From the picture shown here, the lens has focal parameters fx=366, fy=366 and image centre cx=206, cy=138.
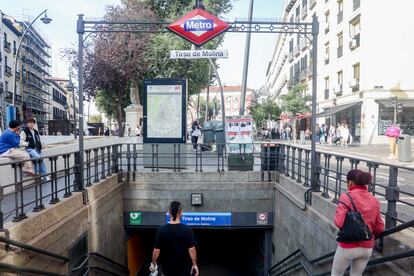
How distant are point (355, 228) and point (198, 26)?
519cm

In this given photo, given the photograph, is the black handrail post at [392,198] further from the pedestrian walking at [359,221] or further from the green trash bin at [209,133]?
the green trash bin at [209,133]

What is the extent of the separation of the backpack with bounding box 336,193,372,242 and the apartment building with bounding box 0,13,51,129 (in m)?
45.3

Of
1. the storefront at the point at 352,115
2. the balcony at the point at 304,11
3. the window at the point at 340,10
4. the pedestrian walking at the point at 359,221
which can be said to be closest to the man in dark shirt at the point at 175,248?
the pedestrian walking at the point at 359,221

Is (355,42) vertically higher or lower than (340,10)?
lower

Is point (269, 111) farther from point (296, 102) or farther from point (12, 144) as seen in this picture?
point (12, 144)

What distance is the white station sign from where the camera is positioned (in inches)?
305

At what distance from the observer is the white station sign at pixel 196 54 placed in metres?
7.74

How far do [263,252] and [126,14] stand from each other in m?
17.0

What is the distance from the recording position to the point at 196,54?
7770mm

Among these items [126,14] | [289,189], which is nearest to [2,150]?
[289,189]

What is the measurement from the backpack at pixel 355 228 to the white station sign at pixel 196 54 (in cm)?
492

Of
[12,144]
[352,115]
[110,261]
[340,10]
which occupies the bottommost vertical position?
[110,261]

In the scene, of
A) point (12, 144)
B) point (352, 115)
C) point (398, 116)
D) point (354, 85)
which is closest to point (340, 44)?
point (354, 85)

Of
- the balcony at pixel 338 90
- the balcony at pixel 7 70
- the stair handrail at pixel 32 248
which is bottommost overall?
the stair handrail at pixel 32 248
